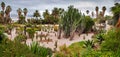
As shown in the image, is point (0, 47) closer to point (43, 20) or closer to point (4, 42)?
point (4, 42)

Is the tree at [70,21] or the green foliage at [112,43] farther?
the tree at [70,21]

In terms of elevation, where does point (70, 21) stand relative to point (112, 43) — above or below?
below

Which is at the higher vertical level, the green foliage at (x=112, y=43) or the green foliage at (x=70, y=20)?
the green foliage at (x=112, y=43)

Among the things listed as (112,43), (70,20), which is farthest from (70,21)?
(112,43)

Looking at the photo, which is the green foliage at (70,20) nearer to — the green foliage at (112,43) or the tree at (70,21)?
the tree at (70,21)

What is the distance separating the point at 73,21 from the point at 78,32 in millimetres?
4646

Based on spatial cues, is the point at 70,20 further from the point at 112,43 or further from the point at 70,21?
the point at 112,43

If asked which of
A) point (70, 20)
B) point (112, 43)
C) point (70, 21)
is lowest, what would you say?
point (70, 21)

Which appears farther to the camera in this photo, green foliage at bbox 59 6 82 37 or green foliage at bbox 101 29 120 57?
green foliage at bbox 59 6 82 37

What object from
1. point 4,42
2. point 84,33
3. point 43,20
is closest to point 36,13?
point 43,20

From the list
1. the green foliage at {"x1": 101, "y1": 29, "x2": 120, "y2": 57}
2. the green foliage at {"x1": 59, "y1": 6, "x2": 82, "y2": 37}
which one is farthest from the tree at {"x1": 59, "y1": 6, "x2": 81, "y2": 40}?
the green foliage at {"x1": 101, "y1": 29, "x2": 120, "y2": 57}

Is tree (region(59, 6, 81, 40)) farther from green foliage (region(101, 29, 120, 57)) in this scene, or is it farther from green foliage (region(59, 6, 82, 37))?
green foliage (region(101, 29, 120, 57))

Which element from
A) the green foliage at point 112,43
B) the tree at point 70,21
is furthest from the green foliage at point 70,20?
the green foliage at point 112,43

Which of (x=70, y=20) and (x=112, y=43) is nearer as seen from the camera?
(x=112, y=43)
